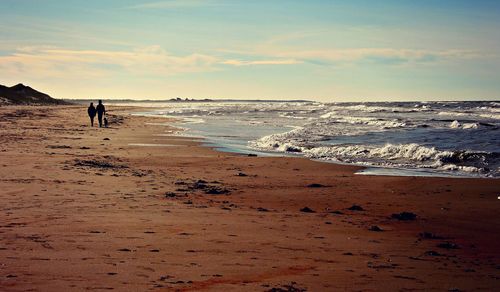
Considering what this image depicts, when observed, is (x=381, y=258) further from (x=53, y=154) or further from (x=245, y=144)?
(x=245, y=144)

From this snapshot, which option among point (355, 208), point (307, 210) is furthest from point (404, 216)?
point (307, 210)

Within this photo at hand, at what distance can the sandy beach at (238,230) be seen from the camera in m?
5.73

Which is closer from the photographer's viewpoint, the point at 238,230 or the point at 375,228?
the point at 238,230

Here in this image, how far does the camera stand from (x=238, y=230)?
8.05 metres

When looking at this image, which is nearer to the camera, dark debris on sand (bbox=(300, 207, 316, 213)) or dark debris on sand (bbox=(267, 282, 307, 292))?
dark debris on sand (bbox=(267, 282, 307, 292))

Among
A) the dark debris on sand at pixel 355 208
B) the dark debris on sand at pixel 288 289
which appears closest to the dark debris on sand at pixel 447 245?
the dark debris on sand at pixel 355 208

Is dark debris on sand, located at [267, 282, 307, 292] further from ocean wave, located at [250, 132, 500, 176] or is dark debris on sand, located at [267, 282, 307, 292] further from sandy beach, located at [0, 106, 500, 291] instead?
ocean wave, located at [250, 132, 500, 176]

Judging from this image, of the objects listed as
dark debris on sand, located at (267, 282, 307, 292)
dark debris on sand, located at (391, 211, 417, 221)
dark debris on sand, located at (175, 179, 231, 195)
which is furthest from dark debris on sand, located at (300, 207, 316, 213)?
dark debris on sand, located at (267, 282, 307, 292)

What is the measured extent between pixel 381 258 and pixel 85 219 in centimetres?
446

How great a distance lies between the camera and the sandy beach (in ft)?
18.8

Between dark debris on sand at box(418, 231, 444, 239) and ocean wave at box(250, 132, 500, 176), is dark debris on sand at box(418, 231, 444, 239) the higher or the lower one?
the lower one

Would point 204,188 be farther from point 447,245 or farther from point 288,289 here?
point 288,289

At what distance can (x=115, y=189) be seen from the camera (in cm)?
1130

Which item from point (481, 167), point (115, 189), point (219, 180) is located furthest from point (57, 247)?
point (481, 167)
